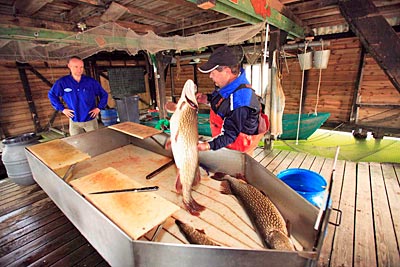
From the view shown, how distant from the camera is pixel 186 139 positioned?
5.84ft

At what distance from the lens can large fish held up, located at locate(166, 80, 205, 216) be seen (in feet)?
5.76

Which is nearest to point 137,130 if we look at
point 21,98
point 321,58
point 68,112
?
point 68,112

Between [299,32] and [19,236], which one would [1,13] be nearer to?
[19,236]

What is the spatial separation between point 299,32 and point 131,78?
897 centimetres

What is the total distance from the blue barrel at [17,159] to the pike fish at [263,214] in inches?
144

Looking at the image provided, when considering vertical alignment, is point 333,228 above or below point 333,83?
below

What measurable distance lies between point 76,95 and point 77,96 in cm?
2

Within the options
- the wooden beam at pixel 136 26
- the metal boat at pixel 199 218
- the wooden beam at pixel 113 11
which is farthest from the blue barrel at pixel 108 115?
the metal boat at pixel 199 218

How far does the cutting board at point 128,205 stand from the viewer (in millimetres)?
1241

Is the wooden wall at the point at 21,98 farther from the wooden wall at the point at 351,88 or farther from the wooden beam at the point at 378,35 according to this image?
the wooden wall at the point at 351,88

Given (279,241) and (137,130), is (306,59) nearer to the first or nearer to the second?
(137,130)

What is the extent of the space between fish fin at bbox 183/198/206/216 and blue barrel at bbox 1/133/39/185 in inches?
135

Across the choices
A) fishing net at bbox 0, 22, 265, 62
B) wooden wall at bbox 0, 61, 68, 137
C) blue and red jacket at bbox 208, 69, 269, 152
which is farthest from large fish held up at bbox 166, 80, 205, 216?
wooden wall at bbox 0, 61, 68, 137

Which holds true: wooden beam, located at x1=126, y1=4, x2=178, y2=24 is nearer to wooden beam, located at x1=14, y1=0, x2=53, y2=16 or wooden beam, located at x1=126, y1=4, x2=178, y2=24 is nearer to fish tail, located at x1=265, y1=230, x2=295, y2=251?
wooden beam, located at x1=14, y1=0, x2=53, y2=16
